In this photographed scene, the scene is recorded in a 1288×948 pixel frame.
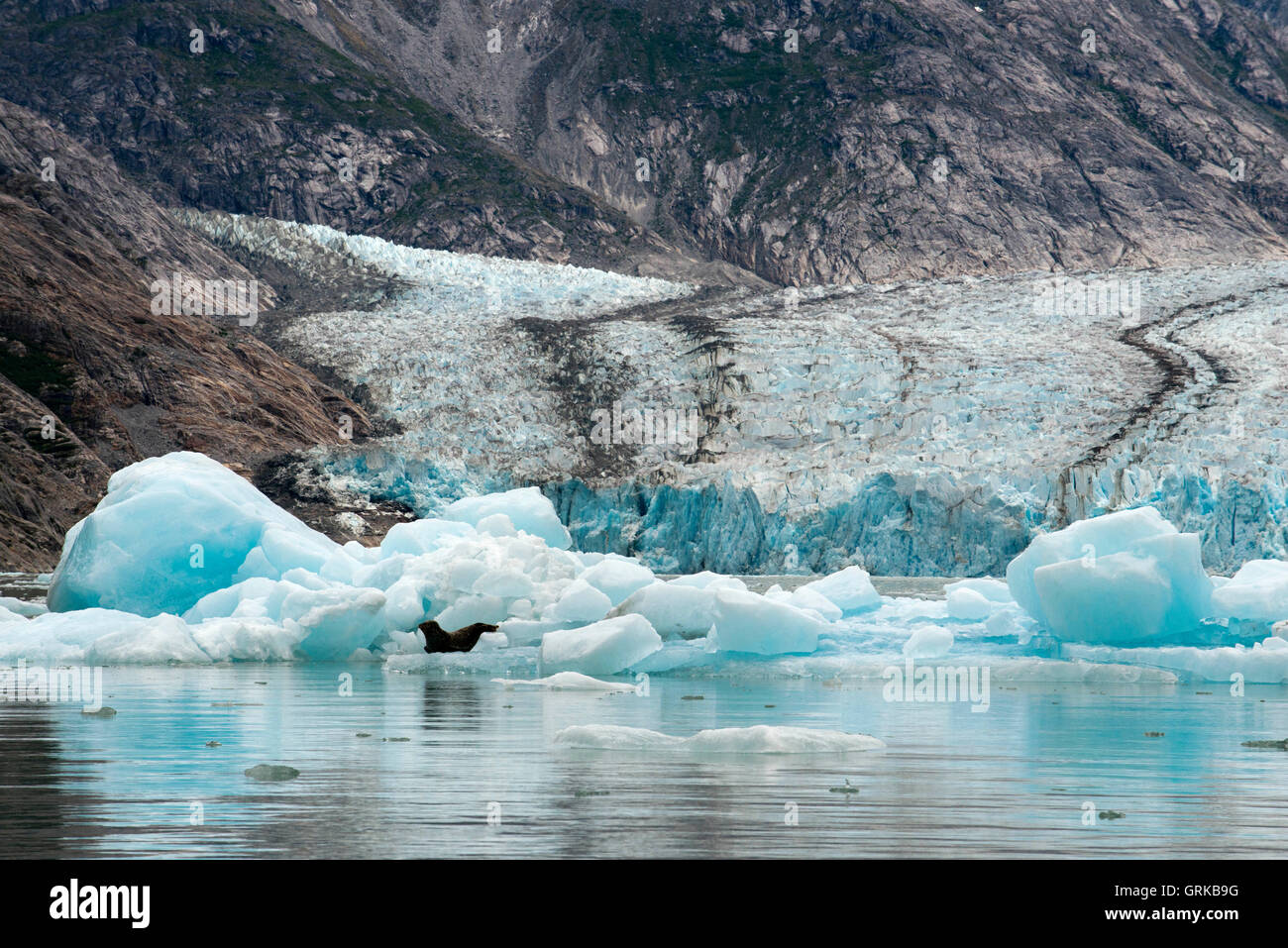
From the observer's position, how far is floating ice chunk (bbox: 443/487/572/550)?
18844 millimetres

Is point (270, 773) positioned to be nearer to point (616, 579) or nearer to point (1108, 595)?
point (1108, 595)

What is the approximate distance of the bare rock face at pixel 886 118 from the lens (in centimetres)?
10456

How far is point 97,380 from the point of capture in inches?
1718

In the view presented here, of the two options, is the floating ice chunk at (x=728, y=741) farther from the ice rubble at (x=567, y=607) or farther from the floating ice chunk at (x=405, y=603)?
the floating ice chunk at (x=405, y=603)

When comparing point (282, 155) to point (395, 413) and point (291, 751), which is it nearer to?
point (395, 413)

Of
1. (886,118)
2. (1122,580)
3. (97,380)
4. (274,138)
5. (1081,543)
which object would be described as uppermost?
(886,118)

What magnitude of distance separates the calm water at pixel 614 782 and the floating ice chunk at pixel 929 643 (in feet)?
8.64

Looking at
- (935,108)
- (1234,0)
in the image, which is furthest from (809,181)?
(1234,0)

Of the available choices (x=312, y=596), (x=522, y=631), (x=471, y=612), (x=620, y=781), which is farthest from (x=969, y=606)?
(x=620, y=781)

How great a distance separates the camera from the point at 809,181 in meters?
110

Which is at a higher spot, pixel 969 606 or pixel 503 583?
pixel 503 583

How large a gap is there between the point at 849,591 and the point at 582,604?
3376mm

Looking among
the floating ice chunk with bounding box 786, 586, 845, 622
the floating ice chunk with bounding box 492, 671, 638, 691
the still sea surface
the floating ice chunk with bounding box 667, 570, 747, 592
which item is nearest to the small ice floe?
the still sea surface

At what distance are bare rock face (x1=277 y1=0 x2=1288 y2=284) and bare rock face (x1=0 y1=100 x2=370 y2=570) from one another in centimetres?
6198
